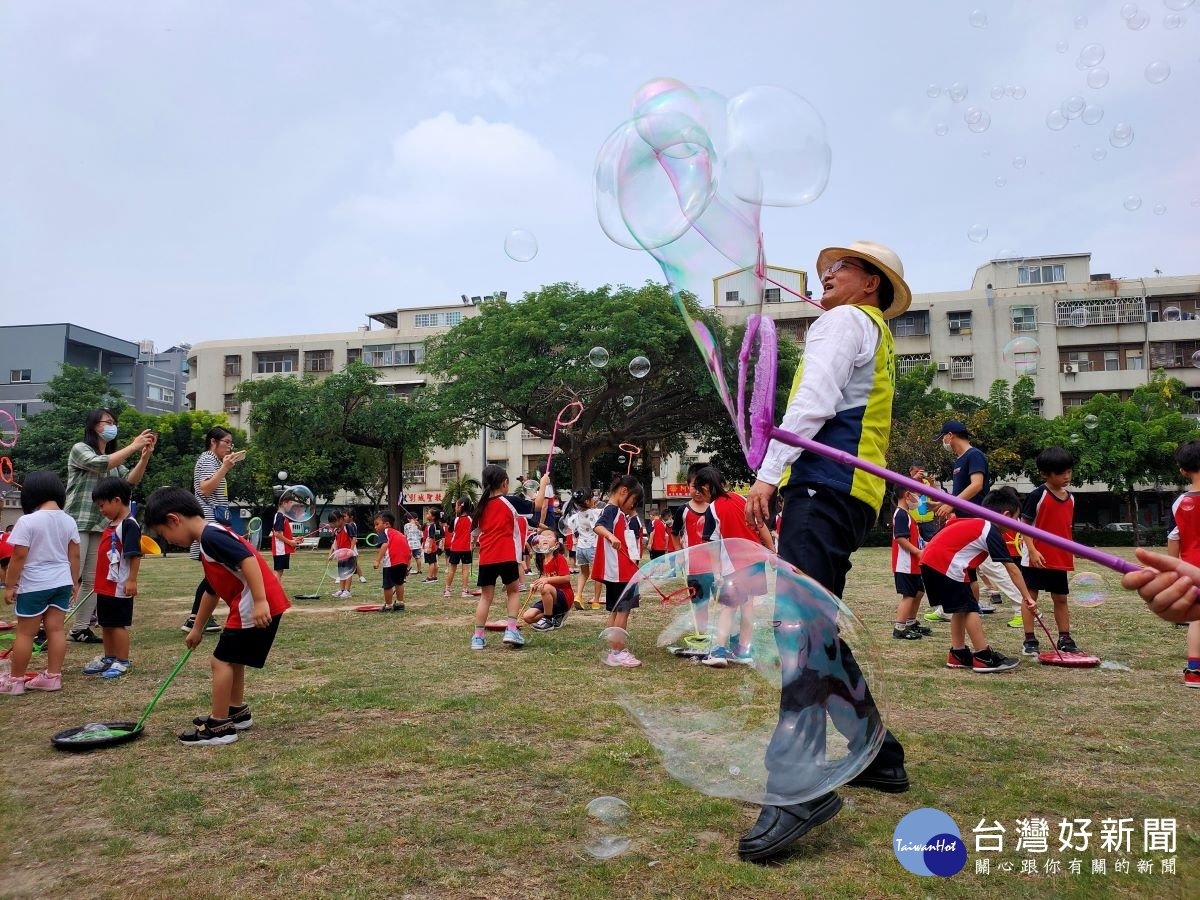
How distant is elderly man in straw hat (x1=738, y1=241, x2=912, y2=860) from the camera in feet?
9.88

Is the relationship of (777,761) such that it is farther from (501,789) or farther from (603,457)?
(603,457)

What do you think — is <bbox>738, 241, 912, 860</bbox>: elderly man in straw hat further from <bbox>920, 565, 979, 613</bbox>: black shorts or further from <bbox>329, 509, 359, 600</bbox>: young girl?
<bbox>329, 509, 359, 600</bbox>: young girl

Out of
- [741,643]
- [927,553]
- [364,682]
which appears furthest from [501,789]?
[927,553]

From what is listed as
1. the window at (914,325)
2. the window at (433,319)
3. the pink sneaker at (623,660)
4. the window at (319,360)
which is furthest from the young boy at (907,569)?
the window at (319,360)

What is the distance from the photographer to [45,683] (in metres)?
A: 6.00

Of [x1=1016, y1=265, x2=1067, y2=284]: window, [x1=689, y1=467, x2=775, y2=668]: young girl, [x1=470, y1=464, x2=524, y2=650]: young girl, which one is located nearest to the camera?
[x1=689, y1=467, x2=775, y2=668]: young girl

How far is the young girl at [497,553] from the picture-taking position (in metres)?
7.96

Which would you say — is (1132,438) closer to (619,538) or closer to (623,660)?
(619,538)

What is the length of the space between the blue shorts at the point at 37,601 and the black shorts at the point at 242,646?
6.67ft

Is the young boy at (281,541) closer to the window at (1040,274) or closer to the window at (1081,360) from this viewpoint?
the window at (1081,360)

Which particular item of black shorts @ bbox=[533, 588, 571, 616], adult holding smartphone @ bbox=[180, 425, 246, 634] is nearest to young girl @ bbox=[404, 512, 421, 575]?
black shorts @ bbox=[533, 588, 571, 616]

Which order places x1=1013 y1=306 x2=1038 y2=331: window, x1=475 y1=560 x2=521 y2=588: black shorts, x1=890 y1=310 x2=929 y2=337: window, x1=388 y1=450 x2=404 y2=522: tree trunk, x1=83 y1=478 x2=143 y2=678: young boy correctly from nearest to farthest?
x1=83 y1=478 x2=143 y2=678: young boy
x1=475 y1=560 x2=521 y2=588: black shorts
x1=388 y1=450 x2=404 y2=522: tree trunk
x1=1013 y1=306 x2=1038 y2=331: window
x1=890 y1=310 x2=929 y2=337: window

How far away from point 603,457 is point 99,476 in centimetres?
4132

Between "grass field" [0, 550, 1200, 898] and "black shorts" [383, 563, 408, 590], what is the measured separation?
206 inches
